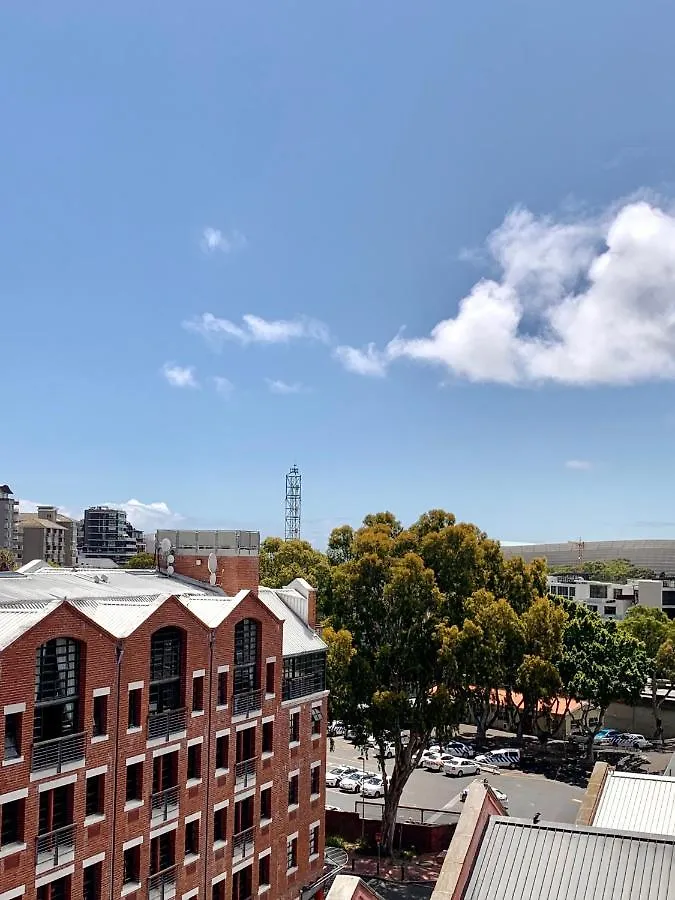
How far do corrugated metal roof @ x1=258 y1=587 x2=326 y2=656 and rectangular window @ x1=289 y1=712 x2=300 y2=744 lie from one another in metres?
3.25

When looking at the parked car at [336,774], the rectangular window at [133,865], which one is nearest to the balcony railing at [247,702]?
the rectangular window at [133,865]

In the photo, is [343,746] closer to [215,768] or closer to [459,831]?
[215,768]

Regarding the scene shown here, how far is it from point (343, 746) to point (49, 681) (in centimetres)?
5881

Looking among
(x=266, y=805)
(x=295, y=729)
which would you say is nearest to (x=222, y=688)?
(x=266, y=805)

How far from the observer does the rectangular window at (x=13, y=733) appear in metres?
26.6

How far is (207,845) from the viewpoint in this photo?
35156mm

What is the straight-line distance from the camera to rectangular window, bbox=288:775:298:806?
4194cm

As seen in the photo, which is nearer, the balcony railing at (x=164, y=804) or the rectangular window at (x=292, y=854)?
the balcony railing at (x=164, y=804)

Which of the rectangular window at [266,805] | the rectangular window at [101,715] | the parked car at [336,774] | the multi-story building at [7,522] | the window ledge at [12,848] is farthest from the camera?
the multi-story building at [7,522]

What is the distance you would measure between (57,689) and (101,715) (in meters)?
2.30

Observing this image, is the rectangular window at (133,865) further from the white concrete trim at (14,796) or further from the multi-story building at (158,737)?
the white concrete trim at (14,796)

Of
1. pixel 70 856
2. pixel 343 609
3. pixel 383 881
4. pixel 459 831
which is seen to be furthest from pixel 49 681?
pixel 383 881

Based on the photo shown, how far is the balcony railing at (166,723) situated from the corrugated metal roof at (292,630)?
9.57 m

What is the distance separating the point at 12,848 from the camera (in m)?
26.3
